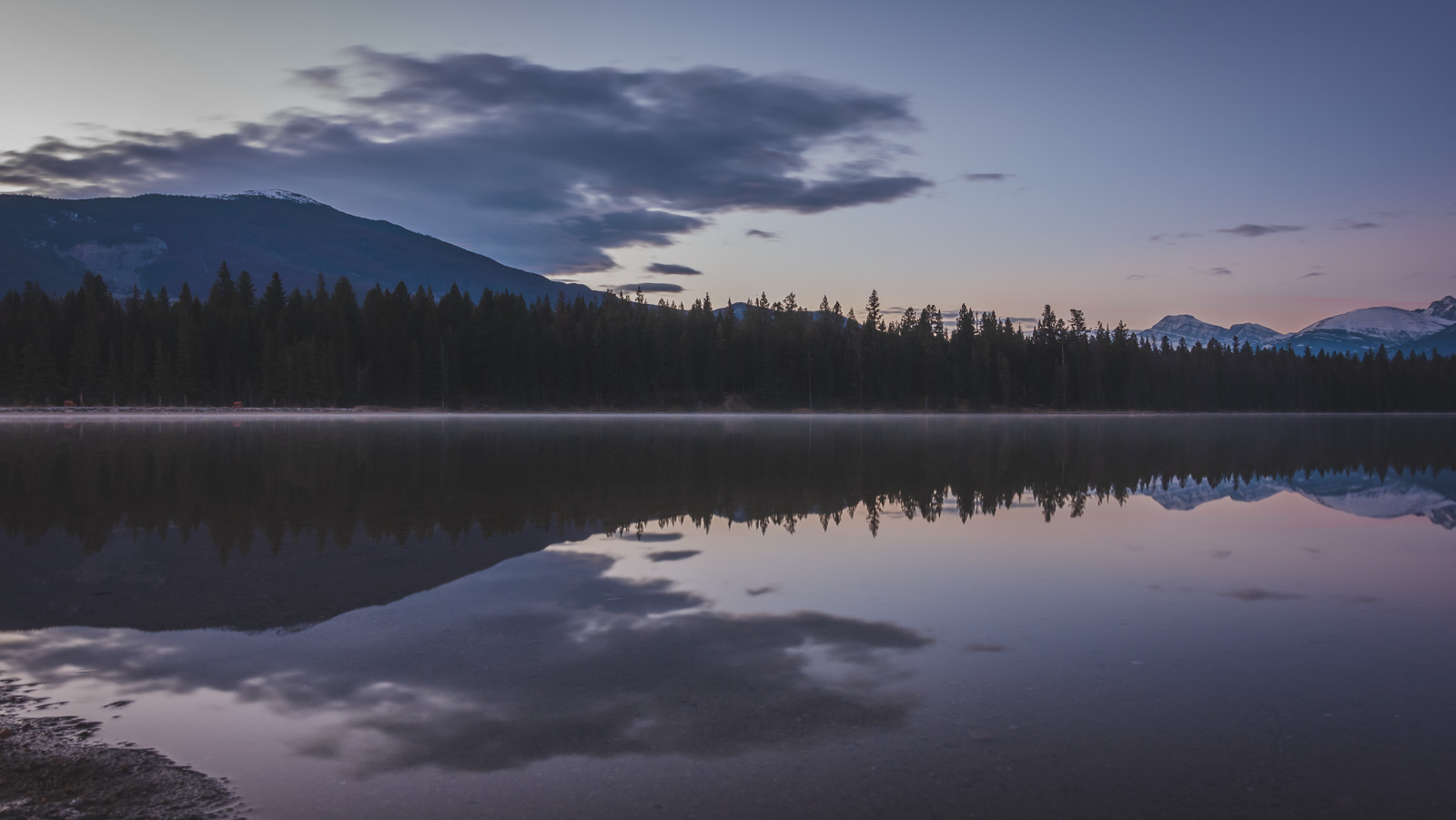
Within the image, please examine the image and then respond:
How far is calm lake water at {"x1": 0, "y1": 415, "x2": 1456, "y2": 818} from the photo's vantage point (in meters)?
5.23

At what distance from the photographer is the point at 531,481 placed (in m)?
22.0

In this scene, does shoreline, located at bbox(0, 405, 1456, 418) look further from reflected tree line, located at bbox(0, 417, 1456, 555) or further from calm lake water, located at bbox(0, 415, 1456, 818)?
calm lake water, located at bbox(0, 415, 1456, 818)

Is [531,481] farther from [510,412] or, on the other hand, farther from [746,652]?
[510,412]

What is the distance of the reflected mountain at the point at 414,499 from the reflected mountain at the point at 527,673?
3.35 feet

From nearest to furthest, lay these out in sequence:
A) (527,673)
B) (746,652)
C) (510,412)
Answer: (527,673) < (746,652) < (510,412)

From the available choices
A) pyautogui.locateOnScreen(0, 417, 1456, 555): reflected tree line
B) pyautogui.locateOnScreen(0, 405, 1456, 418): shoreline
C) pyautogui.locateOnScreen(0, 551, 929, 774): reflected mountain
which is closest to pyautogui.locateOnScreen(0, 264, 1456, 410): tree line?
pyautogui.locateOnScreen(0, 405, 1456, 418): shoreline

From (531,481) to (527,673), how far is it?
15.1 meters

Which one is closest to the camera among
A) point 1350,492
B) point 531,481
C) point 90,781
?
point 90,781

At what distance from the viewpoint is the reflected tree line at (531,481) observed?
15219 mm

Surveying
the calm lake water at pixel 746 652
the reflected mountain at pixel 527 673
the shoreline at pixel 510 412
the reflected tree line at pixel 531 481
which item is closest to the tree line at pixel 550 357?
the shoreline at pixel 510 412

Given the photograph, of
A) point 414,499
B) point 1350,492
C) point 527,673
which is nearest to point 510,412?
point 414,499

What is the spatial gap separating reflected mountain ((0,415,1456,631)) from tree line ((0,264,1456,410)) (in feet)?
267

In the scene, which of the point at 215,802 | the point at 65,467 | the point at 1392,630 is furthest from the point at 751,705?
A: the point at 65,467

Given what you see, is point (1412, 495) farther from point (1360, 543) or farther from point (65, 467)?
point (65, 467)
